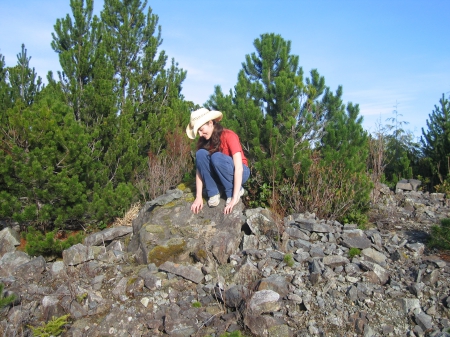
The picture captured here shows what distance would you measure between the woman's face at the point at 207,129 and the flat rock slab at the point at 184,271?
157 centimetres

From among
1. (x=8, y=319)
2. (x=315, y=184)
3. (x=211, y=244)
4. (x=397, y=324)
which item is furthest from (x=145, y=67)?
(x=397, y=324)

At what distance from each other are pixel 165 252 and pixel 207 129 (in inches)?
61.2

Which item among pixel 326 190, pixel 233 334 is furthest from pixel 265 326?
pixel 326 190

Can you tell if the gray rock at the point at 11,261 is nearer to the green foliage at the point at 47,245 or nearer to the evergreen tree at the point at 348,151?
the green foliage at the point at 47,245

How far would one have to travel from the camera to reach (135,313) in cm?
376

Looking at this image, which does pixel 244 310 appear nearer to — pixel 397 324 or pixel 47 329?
pixel 397 324

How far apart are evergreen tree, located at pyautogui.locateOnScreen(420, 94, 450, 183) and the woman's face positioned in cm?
584

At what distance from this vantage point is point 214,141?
4844 mm

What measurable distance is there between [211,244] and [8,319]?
2182mm

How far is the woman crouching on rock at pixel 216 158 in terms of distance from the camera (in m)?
4.73

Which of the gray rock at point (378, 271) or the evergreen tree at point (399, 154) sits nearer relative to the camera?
the gray rock at point (378, 271)

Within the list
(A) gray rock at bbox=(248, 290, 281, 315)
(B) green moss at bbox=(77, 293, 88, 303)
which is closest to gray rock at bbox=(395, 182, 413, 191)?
(A) gray rock at bbox=(248, 290, 281, 315)

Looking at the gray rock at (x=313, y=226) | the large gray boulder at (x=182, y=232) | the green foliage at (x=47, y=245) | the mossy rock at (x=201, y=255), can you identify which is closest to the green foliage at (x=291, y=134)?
the gray rock at (x=313, y=226)

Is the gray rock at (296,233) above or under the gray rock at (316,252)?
above
